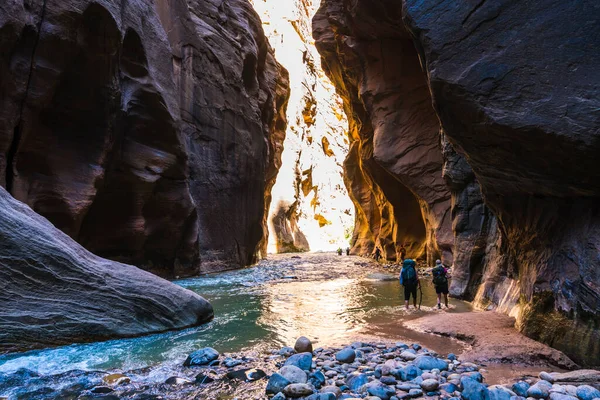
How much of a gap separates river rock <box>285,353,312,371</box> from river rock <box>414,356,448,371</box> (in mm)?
1418

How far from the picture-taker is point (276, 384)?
178 inches

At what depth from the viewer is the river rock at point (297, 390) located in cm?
433

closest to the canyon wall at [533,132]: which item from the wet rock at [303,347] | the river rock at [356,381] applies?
the river rock at [356,381]

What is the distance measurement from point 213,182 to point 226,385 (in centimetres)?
1738

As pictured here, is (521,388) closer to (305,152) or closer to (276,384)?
(276,384)

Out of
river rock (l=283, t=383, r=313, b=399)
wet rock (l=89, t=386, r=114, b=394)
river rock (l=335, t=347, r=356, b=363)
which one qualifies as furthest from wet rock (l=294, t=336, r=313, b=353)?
wet rock (l=89, t=386, r=114, b=394)

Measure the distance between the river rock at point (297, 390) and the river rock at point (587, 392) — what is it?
9.20 ft

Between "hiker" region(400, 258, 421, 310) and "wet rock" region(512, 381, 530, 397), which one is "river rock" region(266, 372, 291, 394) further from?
"hiker" region(400, 258, 421, 310)

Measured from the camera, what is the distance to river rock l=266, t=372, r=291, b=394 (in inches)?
177

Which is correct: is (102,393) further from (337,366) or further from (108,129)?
(108,129)

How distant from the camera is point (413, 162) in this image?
2098 cm

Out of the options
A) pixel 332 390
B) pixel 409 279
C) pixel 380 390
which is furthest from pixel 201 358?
pixel 409 279

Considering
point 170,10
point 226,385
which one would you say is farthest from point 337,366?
point 170,10

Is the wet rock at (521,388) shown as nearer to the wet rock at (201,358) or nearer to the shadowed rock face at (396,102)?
the wet rock at (201,358)
